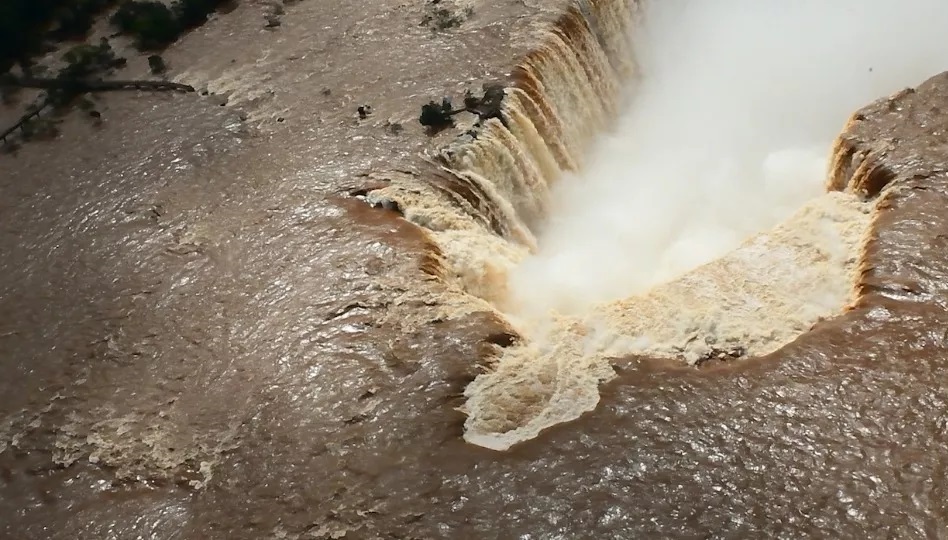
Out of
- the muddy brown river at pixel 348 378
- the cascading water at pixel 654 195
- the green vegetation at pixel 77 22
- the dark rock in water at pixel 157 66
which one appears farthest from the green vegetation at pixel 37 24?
the cascading water at pixel 654 195

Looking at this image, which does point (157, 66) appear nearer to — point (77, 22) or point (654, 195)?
point (77, 22)

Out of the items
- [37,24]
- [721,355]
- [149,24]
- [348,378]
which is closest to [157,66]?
[149,24]

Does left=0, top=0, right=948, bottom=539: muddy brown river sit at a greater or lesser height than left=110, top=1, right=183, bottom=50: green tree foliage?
A: lesser

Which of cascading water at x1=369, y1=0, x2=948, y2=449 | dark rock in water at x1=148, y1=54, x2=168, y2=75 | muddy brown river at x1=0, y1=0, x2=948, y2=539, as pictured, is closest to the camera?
muddy brown river at x1=0, y1=0, x2=948, y2=539

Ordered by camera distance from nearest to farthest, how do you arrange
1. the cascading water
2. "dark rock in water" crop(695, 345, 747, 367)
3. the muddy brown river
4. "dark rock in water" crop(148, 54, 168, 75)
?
the muddy brown river < "dark rock in water" crop(695, 345, 747, 367) < the cascading water < "dark rock in water" crop(148, 54, 168, 75)

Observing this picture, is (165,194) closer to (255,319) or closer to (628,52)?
(255,319)

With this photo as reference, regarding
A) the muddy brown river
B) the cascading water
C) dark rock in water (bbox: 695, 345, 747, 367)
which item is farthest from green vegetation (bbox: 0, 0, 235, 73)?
dark rock in water (bbox: 695, 345, 747, 367)

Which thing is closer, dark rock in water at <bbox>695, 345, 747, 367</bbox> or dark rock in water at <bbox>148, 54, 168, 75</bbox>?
dark rock in water at <bbox>695, 345, 747, 367</bbox>

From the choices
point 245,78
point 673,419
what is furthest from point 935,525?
point 245,78

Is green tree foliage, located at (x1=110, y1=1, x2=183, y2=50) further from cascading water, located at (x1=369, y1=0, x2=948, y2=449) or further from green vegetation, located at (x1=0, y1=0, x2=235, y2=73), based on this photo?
cascading water, located at (x1=369, y1=0, x2=948, y2=449)
